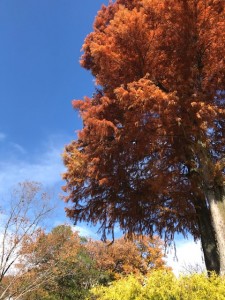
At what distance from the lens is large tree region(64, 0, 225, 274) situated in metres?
6.70

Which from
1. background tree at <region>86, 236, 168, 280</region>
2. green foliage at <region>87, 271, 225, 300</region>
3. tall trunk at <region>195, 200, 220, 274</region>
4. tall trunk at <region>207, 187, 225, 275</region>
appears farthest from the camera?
background tree at <region>86, 236, 168, 280</region>

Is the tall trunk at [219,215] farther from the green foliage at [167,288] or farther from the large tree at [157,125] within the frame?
the green foliage at [167,288]

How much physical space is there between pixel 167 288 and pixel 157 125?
4.06 meters

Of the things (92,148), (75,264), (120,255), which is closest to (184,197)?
(92,148)

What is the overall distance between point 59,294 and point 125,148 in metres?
16.5

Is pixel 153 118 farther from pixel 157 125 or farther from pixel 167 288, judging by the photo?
pixel 167 288

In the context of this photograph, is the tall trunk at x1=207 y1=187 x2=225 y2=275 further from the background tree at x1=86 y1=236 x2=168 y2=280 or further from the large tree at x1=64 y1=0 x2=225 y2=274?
the background tree at x1=86 y1=236 x2=168 y2=280

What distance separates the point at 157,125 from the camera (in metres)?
7.30

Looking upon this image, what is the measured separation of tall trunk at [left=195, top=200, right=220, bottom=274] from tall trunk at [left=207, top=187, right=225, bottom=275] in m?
0.95

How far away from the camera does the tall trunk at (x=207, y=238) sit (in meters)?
7.95

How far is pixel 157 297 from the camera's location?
4.06 metres

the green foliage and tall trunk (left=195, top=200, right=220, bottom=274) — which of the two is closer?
the green foliage

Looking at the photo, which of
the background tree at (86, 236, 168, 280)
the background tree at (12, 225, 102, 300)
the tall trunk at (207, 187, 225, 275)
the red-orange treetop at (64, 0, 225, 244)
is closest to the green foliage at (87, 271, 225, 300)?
the tall trunk at (207, 187, 225, 275)

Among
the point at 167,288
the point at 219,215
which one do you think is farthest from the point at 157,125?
the point at 167,288
